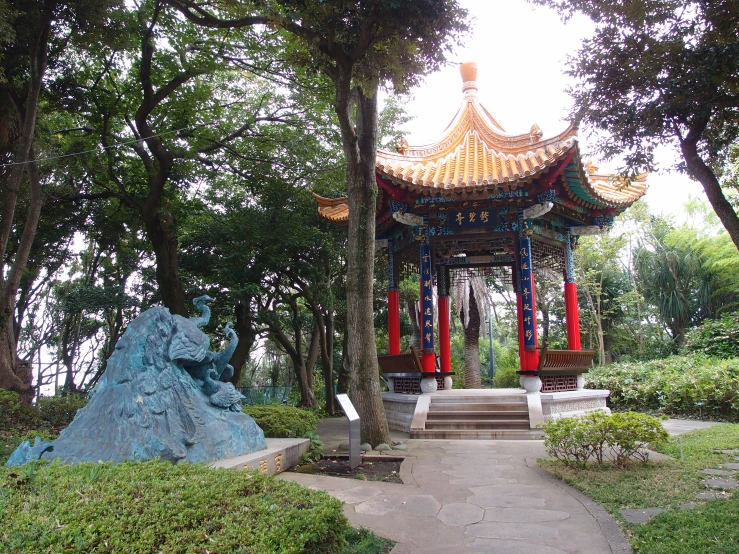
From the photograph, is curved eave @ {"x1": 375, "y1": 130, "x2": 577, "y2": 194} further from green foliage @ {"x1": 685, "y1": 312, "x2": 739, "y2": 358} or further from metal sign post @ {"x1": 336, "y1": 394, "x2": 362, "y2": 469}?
green foliage @ {"x1": 685, "y1": 312, "x2": 739, "y2": 358}

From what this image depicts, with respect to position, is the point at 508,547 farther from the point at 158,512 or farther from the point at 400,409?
the point at 400,409

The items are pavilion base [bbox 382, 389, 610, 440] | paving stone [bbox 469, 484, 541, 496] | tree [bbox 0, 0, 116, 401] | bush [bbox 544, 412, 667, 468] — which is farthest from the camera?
tree [bbox 0, 0, 116, 401]

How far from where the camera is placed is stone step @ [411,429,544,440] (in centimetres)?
895

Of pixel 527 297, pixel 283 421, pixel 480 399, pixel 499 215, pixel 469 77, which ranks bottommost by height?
pixel 283 421

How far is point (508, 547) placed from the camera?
3586 millimetres

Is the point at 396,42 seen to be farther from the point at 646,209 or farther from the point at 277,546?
the point at 646,209

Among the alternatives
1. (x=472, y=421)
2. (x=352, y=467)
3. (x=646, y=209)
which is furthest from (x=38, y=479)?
(x=646, y=209)

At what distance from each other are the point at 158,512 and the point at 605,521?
11.0 feet

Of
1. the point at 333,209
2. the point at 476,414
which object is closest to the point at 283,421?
the point at 476,414

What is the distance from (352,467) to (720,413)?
30.9 ft

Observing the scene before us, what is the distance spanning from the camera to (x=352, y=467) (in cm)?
630

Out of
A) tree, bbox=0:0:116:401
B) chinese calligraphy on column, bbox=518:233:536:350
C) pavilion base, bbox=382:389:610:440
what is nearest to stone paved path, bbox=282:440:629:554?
pavilion base, bbox=382:389:610:440

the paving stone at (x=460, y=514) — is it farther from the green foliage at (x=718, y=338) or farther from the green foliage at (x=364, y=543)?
the green foliage at (x=718, y=338)

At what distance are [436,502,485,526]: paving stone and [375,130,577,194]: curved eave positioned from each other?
256 inches
